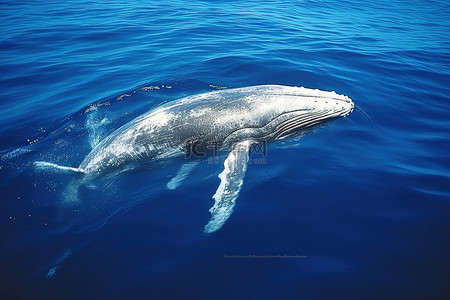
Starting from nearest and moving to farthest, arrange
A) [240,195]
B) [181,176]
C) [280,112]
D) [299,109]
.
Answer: [240,195] → [181,176] → [280,112] → [299,109]

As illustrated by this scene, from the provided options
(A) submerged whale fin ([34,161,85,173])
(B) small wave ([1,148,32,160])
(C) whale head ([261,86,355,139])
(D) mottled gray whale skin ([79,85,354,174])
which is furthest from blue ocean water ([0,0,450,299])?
(D) mottled gray whale skin ([79,85,354,174])

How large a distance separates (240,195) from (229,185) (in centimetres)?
36

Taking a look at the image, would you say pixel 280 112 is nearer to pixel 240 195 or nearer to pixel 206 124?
pixel 206 124

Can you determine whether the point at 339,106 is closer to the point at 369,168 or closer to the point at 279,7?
the point at 369,168

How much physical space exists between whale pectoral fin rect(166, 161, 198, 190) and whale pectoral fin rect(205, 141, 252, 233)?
966 millimetres

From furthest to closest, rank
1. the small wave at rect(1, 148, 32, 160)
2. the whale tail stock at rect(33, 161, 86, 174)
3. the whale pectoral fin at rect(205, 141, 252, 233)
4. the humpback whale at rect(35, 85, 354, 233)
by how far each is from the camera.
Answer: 1. the small wave at rect(1, 148, 32, 160)
2. the whale tail stock at rect(33, 161, 86, 174)
3. the humpback whale at rect(35, 85, 354, 233)
4. the whale pectoral fin at rect(205, 141, 252, 233)

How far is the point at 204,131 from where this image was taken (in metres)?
6.86

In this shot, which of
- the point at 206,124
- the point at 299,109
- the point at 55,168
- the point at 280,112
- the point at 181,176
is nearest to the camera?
the point at 181,176

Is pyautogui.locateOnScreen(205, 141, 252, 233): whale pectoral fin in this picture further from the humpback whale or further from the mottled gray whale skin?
the mottled gray whale skin

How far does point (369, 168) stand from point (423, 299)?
326cm

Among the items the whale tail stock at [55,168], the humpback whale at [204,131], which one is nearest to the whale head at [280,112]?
the humpback whale at [204,131]

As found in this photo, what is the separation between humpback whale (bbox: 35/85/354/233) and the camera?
6.77 metres

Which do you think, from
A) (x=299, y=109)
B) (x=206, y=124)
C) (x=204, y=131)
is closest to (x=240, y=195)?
(x=204, y=131)

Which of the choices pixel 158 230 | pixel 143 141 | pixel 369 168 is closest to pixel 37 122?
pixel 143 141
